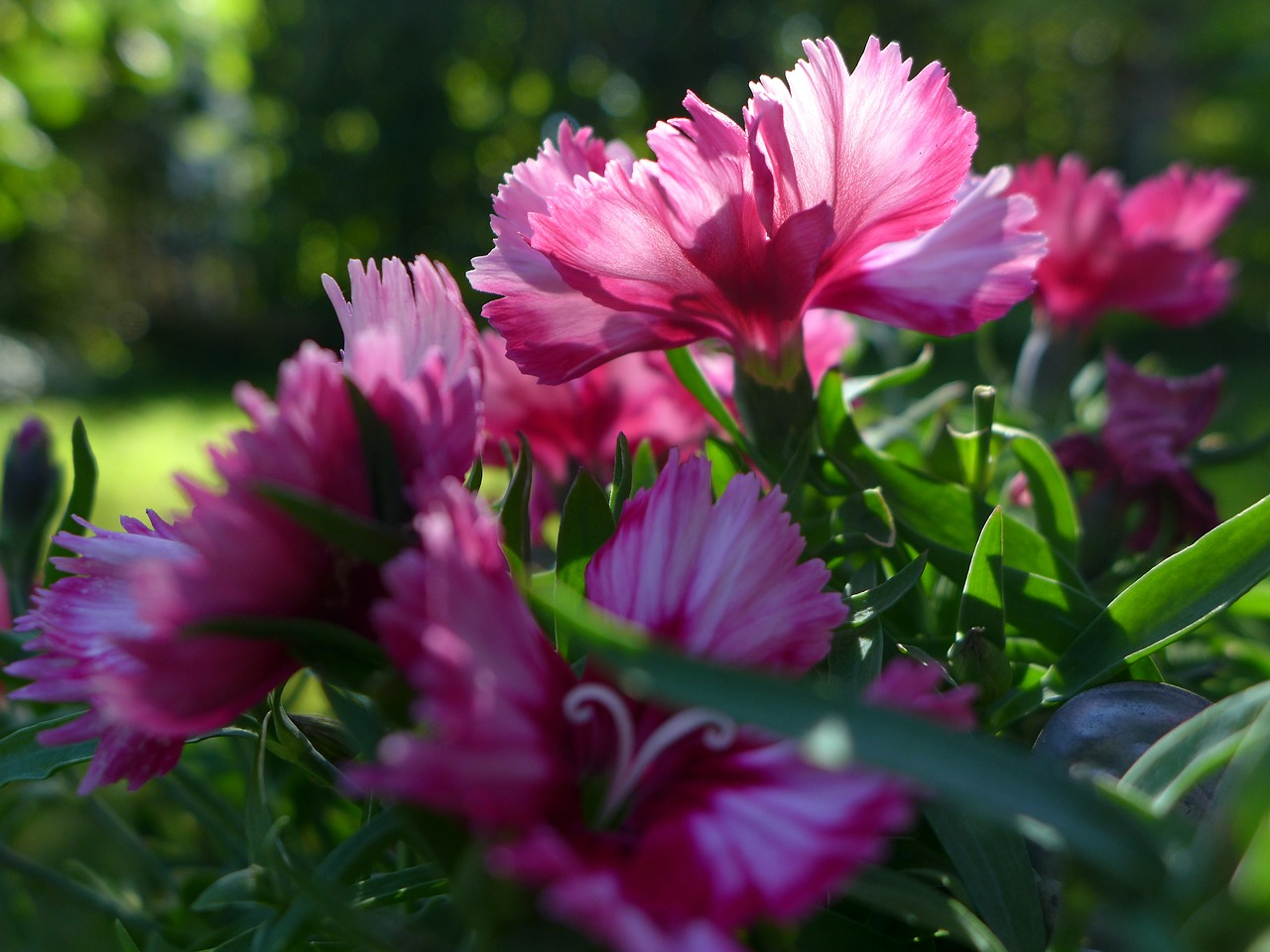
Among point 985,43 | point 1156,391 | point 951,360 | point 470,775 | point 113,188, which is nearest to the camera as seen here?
point 470,775

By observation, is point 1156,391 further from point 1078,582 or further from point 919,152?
point 919,152

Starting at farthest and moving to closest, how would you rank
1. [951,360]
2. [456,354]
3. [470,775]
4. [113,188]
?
[113,188]
[951,360]
[456,354]
[470,775]

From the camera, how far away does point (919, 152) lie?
1.46 feet

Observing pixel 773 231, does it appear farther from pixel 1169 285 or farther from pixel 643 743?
pixel 1169 285

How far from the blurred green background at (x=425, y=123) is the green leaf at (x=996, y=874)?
29.0 feet

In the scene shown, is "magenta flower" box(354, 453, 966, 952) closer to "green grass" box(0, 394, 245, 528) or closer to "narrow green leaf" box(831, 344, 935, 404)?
"narrow green leaf" box(831, 344, 935, 404)

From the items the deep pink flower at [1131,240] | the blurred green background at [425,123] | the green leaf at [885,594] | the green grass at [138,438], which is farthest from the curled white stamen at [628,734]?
the blurred green background at [425,123]

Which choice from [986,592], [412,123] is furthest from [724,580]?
[412,123]

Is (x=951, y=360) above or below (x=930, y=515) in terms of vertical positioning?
below

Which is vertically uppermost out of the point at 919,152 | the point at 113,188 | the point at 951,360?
the point at 113,188

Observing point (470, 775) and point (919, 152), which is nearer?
point (470, 775)

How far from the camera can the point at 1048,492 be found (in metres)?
0.58

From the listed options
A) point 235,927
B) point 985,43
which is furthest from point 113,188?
point 235,927

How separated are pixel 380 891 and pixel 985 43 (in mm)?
12192
